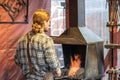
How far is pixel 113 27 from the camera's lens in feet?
11.5

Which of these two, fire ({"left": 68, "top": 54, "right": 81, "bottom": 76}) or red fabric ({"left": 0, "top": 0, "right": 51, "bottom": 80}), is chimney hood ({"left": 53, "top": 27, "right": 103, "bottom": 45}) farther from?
red fabric ({"left": 0, "top": 0, "right": 51, "bottom": 80})

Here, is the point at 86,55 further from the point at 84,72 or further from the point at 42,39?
the point at 42,39

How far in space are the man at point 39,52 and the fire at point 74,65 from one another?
2.34 feet

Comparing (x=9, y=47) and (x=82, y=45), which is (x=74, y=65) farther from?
(x=9, y=47)

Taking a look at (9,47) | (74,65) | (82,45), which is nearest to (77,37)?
(82,45)

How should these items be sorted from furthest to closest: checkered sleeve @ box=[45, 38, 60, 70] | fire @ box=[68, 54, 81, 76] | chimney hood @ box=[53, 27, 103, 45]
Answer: fire @ box=[68, 54, 81, 76], chimney hood @ box=[53, 27, 103, 45], checkered sleeve @ box=[45, 38, 60, 70]

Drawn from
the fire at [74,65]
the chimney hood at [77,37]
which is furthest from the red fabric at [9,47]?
the fire at [74,65]

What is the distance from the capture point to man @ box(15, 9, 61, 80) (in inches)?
123

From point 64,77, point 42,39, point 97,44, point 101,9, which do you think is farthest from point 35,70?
point 101,9

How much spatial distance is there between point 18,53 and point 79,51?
903 mm

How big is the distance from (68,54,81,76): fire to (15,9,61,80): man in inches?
28.1

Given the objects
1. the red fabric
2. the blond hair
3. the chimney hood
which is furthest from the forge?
the blond hair

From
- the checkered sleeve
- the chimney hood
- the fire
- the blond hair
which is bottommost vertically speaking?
the fire

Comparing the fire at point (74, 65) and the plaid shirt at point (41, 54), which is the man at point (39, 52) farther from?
the fire at point (74, 65)
